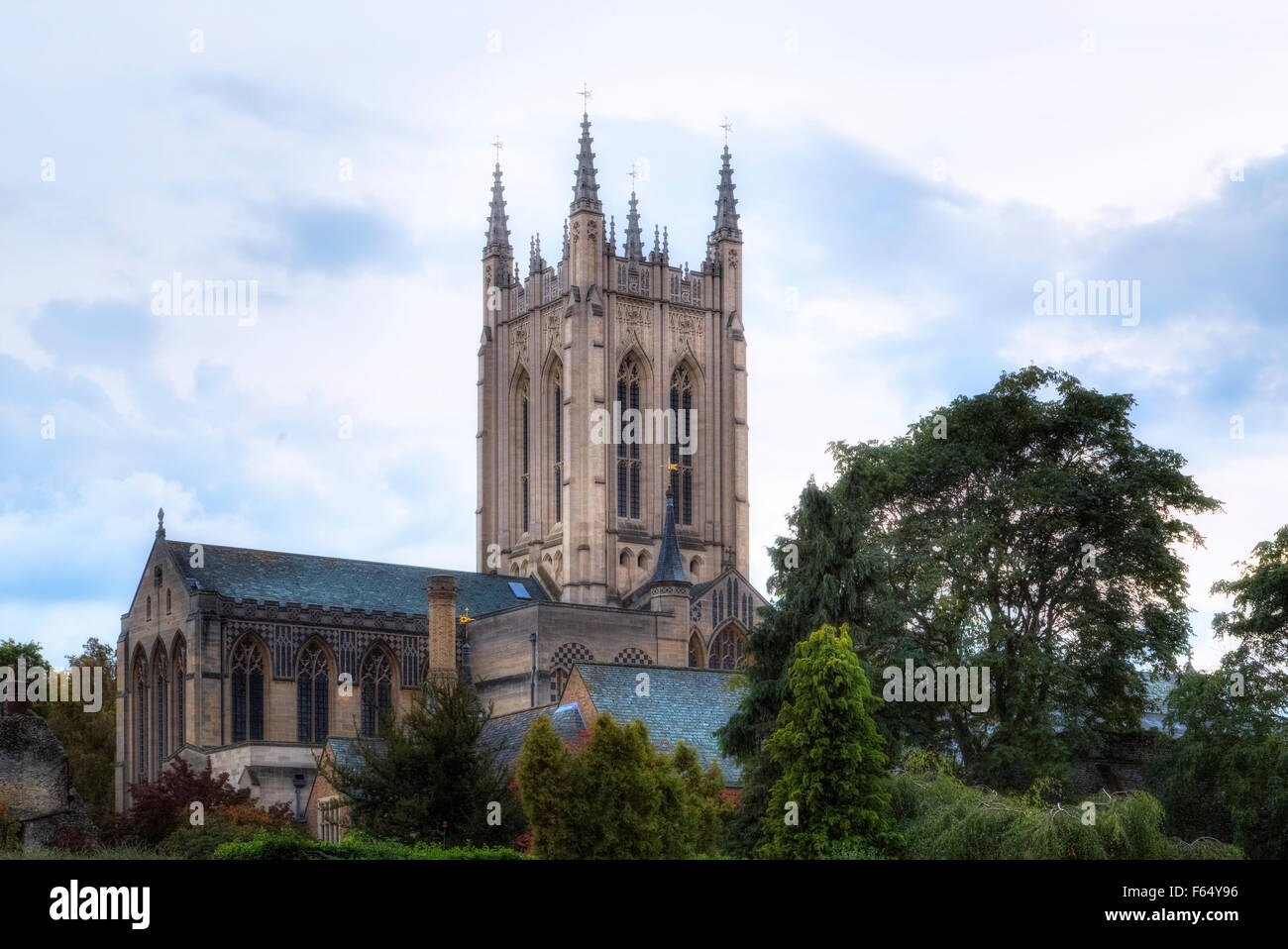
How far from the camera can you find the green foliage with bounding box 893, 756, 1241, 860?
1346 inches

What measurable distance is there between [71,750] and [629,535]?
1072 inches

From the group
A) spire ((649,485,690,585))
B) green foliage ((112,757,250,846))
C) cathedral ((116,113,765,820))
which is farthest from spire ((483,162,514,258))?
green foliage ((112,757,250,846))

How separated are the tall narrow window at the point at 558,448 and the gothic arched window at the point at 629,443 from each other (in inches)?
115

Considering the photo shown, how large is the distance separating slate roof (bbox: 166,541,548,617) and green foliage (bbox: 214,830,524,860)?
4279 cm

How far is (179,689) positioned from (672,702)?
29.9 m

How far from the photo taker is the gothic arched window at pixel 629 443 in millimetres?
97500

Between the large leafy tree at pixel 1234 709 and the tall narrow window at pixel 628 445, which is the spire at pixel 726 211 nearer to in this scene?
the tall narrow window at pixel 628 445

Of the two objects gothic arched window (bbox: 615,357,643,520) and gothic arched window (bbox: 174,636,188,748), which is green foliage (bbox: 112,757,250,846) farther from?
gothic arched window (bbox: 615,357,643,520)

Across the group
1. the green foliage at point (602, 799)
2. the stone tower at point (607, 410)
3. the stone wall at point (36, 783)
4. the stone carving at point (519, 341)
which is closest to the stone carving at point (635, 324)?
the stone tower at point (607, 410)

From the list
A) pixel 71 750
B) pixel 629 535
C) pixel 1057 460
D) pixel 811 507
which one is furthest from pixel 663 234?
pixel 811 507

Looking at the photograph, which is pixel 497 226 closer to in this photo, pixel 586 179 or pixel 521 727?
pixel 586 179

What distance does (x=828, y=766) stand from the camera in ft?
125

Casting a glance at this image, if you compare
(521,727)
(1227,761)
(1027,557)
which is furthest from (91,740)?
(1227,761)
